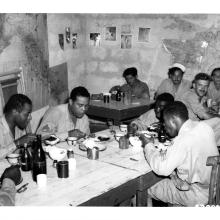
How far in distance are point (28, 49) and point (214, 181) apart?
161 inches

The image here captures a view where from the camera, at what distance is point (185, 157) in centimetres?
275

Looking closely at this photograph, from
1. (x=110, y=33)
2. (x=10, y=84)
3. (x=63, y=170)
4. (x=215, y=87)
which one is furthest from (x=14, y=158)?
(x=110, y=33)

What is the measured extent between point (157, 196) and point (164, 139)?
69cm

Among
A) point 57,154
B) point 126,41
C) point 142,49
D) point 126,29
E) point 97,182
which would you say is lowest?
point 97,182

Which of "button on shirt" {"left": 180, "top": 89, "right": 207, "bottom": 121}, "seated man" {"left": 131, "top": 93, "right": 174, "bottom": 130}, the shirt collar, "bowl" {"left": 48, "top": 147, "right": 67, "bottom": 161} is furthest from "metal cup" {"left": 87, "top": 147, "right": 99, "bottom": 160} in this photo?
"button on shirt" {"left": 180, "top": 89, "right": 207, "bottom": 121}

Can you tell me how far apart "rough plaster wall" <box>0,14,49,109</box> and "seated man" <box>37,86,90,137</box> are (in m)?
1.59

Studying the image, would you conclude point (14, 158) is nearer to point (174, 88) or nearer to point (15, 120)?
point (15, 120)

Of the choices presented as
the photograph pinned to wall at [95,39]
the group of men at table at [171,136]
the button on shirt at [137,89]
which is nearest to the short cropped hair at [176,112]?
the group of men at table at [171,136]

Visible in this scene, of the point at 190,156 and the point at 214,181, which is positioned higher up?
the point at 190,156

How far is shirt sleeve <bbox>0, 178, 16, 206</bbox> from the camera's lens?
6.68 feet

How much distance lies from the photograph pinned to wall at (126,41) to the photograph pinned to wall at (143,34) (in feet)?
0.79
